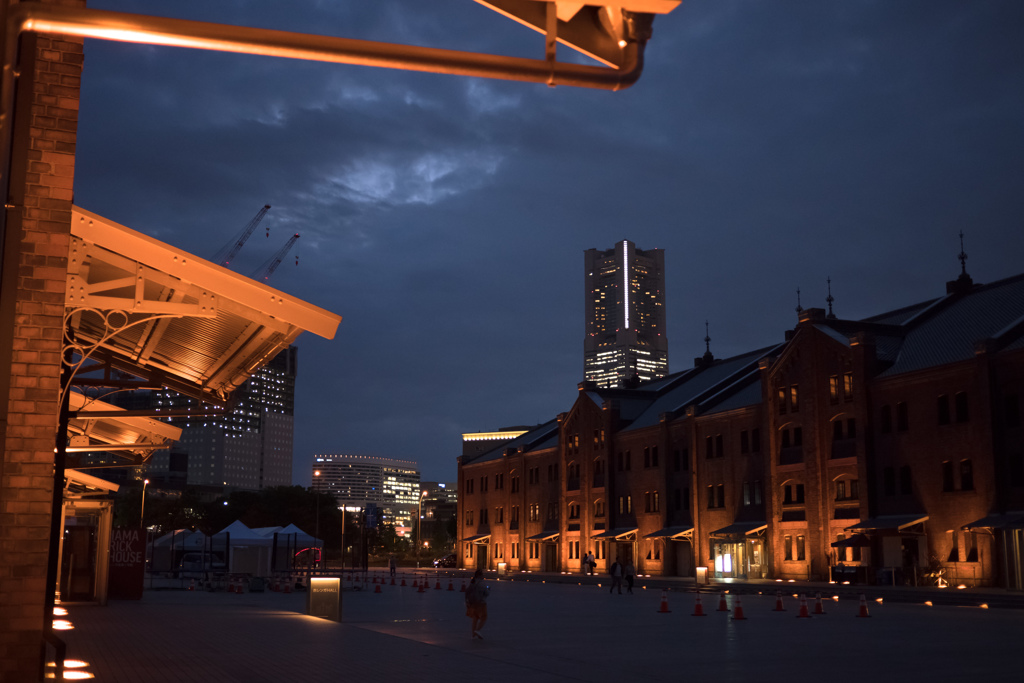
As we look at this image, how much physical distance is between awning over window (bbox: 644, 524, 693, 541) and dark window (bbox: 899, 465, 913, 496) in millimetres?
16124

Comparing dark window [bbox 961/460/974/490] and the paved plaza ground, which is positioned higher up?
dark window [bbox 961/460/974/490]

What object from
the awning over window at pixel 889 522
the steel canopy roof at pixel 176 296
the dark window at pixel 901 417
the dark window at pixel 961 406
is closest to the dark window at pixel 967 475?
the dark window at pixel 961 406

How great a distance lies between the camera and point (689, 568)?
202 feet

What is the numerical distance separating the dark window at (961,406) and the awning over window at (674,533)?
791 inches

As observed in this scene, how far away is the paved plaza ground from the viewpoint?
48.9 feet

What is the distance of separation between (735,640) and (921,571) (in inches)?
1050

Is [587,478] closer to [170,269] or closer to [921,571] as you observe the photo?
[921,571]

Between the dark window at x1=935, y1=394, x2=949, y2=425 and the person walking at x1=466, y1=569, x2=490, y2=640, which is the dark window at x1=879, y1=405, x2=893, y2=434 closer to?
the dark window at x1=935, y1=394, x2=949, y2=425

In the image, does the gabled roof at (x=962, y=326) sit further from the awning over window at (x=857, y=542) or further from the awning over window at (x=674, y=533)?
the awning over window at (x=674, y=533)

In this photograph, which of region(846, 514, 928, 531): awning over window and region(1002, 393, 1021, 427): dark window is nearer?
region(1002, 393, 1021, 427): dark window

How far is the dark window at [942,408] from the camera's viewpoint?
44.5 meters

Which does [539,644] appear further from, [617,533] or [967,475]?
[617,533]

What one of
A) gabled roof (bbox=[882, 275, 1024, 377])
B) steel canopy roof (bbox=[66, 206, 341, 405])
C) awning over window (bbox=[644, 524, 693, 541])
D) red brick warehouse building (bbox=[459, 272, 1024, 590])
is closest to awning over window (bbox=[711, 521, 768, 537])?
red brick warehouse building (bbox=[459, 272, 1024, 590])

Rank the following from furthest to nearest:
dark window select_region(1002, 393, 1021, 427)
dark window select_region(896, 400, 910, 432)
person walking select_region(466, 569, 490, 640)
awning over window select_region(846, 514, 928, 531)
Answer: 1. dark window select_region(896, 400, 910, 432)
2. awning over window select_region(846, 514, 928, 531)
3. dark window select_region(1002, 393, 1021, 427)
4. person walking select_region(466, 569, 490, 640)
